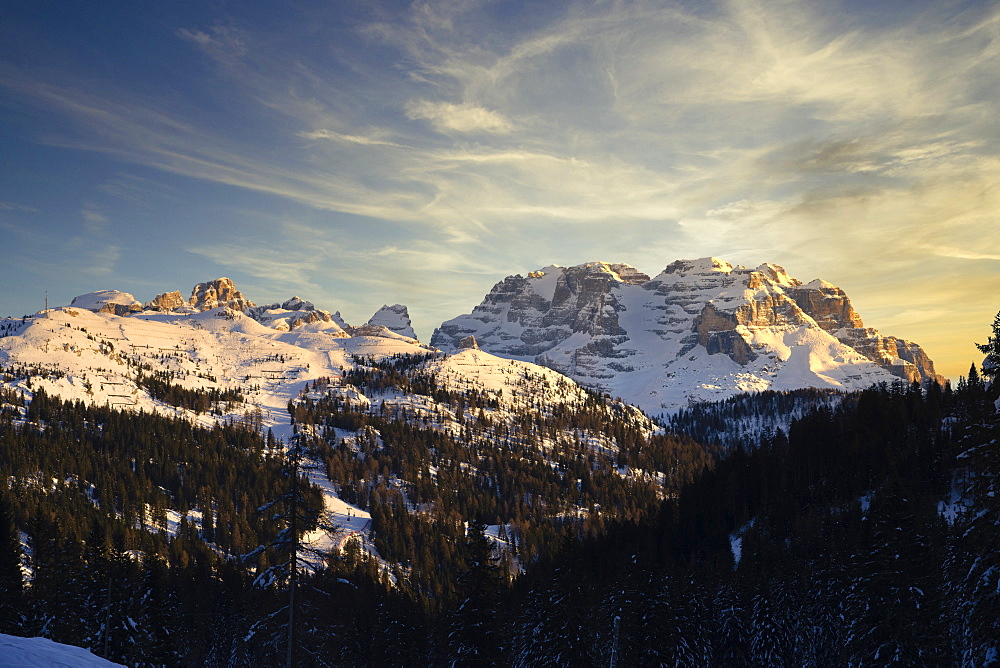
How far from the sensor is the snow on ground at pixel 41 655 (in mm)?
18812

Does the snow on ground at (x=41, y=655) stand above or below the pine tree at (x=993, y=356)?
below

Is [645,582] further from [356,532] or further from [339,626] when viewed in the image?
[356,532]

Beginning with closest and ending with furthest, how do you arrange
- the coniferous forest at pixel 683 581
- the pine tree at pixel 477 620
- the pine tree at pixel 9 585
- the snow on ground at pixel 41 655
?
the snow on ground at pixel 41 655, the coniferous forest at pixel 683 581, the pine tree at pixel 477 620, the pine tree at pixel 9 585

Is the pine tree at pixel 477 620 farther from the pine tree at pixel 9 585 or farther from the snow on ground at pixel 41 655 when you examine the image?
the pine tree at pixel 9 585

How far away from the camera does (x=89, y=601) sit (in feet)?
205

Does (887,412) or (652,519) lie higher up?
(887,412)

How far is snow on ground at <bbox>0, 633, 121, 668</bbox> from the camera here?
18.8 m

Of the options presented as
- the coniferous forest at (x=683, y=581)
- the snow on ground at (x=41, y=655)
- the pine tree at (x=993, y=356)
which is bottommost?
the coniferous forest at (x=683, y=581)

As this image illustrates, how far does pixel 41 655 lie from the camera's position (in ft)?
65.2

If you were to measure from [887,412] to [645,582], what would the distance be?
2423 inches

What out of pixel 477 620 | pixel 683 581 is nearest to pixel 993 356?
pixel 477 620

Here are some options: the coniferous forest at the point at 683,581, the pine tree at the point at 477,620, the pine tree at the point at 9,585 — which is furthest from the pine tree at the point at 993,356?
the pine tree at the point at 9,585

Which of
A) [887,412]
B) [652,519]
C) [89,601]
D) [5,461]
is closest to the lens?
[89,601]

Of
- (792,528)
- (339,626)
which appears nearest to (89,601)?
(339,626)
